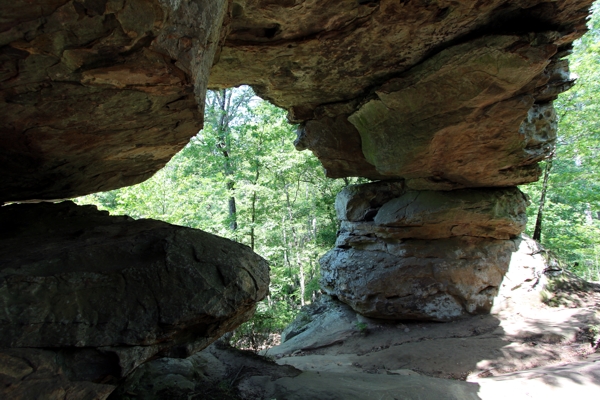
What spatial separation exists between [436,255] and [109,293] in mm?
9236

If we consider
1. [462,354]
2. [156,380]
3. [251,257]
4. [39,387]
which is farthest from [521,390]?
[39,387]

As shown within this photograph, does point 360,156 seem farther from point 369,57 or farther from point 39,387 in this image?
point 39,387

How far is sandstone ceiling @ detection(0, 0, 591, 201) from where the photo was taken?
2768mm

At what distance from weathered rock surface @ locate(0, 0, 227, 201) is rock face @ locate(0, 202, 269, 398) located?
1.17m

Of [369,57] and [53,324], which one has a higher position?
[369,57]

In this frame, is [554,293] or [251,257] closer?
[251,257]

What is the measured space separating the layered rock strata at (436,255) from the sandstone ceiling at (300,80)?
807mm

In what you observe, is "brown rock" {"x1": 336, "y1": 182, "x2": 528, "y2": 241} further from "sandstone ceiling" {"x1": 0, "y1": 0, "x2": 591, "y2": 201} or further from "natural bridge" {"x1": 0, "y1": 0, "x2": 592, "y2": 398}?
"sandstone ceiling" {"x1": 0, "y1": 0, "x2": 591, "y2": 201}

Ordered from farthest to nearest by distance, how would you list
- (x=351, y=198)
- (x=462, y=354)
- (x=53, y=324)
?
(x=351, y=198)
(x=462, y=354)
(x=53, y=324)

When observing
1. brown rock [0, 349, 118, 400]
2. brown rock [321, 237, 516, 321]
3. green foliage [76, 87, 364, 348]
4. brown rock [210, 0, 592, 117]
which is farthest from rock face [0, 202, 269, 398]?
green foliage [76, 87, 364, 348]

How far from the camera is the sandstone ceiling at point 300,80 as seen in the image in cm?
277

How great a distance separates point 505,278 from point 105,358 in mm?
11041

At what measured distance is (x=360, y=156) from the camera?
10.0 meters

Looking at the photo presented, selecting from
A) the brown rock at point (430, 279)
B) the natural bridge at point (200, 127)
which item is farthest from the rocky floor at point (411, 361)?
the natural bridge at point (200, 127)
